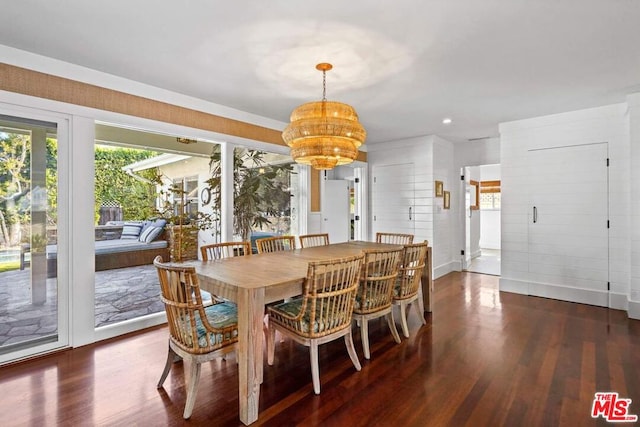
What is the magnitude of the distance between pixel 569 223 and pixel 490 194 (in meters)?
5.29

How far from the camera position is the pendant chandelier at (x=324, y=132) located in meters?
2.47

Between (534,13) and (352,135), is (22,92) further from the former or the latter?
(534,13)

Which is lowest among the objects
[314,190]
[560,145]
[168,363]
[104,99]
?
[168,363]

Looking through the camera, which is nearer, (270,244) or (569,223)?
(270,244)

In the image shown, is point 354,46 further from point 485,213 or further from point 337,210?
point 485,213

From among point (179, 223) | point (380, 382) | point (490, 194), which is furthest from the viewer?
point (490, 194)

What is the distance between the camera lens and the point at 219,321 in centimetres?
214

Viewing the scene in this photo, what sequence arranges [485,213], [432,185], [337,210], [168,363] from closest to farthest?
[168,363] → [432,185] → [337,210] → [485,213]

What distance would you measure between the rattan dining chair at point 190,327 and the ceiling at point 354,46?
1.70 m

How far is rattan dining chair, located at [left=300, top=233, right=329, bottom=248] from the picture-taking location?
406 cm

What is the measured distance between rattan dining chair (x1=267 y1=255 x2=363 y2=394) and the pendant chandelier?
37.6 inches

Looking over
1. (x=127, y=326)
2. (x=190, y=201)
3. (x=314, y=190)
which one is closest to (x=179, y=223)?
(x=190, y=201)

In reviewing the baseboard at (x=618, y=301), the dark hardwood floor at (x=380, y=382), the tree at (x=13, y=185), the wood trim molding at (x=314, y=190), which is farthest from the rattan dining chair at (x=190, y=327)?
the baseboard at (x=618, y=301)

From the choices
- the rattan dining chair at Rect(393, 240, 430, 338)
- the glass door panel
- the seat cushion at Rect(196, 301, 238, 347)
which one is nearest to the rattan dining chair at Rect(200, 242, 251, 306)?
the seat cushion at Rect(196, 301, 238, 347)
